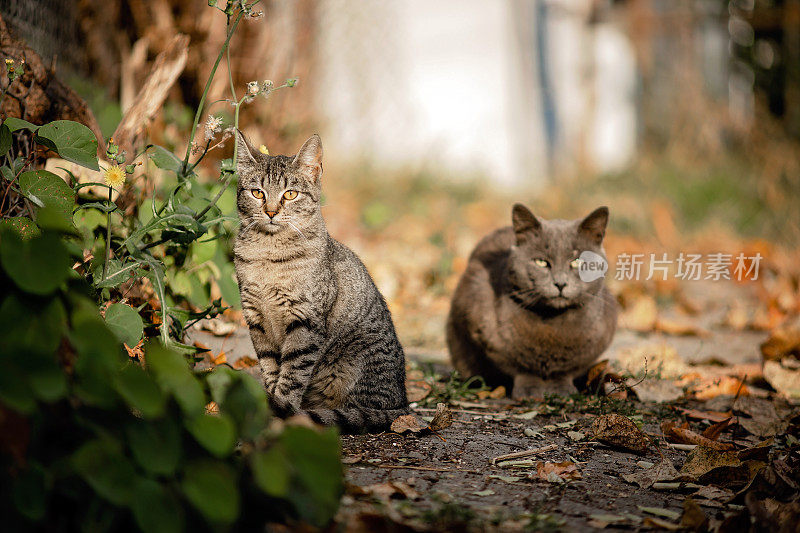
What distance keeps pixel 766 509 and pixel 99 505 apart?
170cm

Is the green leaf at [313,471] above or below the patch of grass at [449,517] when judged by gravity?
above

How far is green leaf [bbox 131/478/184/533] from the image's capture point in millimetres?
1305

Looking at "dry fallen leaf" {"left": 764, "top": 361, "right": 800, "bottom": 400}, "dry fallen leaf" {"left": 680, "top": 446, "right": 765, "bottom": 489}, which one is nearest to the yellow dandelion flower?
"dry fallen leaf" {"left": 680, "top": 446, "right": 765, "bottom": 489}

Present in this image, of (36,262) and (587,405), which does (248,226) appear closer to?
(36,262)

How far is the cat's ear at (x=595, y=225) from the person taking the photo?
304 centimetres

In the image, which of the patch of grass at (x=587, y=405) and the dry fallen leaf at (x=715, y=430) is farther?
the patch of grass at (x=587, y=405)

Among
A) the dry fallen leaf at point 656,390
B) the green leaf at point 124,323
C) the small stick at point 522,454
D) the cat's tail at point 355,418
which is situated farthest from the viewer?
the dry fallen leaf at point 656,390

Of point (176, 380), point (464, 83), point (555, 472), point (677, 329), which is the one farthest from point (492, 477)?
point (464, 83)

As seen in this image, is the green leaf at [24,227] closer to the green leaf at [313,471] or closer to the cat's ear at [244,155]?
the cat's ear at [244,155]

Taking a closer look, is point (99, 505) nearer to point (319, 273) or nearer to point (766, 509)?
point (319, 273)

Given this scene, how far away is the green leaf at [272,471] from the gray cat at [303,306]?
1055mm

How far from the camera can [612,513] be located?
188 cm

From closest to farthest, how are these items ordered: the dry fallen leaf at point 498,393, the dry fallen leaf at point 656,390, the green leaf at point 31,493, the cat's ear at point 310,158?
the green leaf at point 31,493, the cat's ear at point 310,158, the dry fallen leaf at point 656,390, the dry fallen leaf at point 498,393

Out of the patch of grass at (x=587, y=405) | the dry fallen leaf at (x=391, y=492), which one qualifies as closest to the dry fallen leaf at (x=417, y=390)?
the patch of grass at (x=587, y=405)
